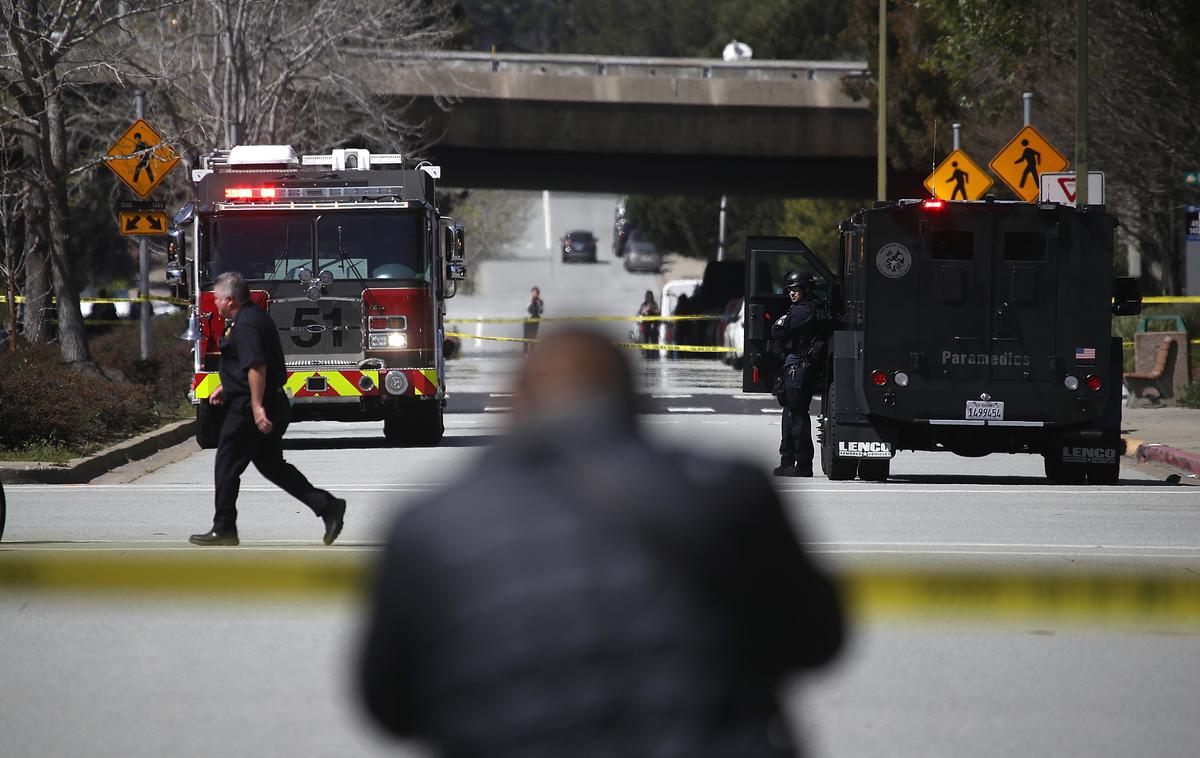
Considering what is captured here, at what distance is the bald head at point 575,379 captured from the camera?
11.1ft

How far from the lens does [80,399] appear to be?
19.8 metres

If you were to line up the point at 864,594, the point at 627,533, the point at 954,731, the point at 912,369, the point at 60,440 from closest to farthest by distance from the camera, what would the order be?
the point at 627,533
the point at 954,731
the point at 864,594
the point at 912,369
the point at 60,440

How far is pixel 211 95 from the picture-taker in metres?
36.0

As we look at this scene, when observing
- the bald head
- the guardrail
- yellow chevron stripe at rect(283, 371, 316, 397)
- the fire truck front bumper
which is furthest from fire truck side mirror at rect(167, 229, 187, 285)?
the guardrail

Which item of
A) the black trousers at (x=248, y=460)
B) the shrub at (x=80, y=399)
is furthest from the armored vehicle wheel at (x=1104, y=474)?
the shrub at (x=80, y=399)

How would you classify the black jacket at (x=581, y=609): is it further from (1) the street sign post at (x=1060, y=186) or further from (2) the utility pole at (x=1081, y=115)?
(2) the utility pole at (x=1081, y=115)

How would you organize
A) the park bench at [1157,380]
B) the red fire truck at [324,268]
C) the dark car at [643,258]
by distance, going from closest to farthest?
1. the red fire truck at [324,268]
2. the park bench at [1157,380]
3. the dark car at [643,258]

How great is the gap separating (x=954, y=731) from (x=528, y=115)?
4422 centimetres

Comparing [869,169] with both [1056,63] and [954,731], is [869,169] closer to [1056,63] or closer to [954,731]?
[1056,63]

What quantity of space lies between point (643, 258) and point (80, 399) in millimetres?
86728

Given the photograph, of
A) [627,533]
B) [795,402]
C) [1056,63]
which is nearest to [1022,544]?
[795,402]

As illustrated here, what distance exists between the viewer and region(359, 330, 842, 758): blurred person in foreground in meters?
3.17

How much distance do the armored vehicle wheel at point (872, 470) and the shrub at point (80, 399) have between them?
7.40m

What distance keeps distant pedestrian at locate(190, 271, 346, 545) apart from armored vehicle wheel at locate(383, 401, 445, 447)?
31.5 feet
